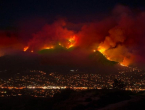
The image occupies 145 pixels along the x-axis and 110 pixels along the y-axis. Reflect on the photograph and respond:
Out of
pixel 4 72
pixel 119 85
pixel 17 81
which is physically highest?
pixel 4 72

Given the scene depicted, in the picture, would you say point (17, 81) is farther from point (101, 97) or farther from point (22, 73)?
point (101, 97)

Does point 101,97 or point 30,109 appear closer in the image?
point 101,97

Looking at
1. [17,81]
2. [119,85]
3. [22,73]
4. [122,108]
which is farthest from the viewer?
[22,73]

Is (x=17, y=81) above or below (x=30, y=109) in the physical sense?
above

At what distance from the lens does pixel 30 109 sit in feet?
70.9

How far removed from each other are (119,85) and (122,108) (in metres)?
26.5

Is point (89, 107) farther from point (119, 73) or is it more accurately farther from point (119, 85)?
point (119, 73)

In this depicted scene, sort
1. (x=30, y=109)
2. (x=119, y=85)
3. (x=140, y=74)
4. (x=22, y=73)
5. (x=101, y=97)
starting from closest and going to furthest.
Result: 1. (x=101, y=97)
2. (x=30, y=109)
3. (x=119, y=85)
4. (x=22, y=73)
5. (x=140, y=74)

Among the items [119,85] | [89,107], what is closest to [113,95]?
[89,107]

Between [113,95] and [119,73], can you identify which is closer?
[113,95]

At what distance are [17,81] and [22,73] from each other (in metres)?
7.37

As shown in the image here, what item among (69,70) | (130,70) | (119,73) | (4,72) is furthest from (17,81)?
(130,70)

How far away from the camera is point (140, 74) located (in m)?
73.3

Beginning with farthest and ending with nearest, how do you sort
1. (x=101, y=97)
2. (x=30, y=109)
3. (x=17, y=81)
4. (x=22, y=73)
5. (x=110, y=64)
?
(x=110, y=64) → (x=22, y=73) → (x=17, y=81) → (x=30, y=109) → (x=101, y=97)
